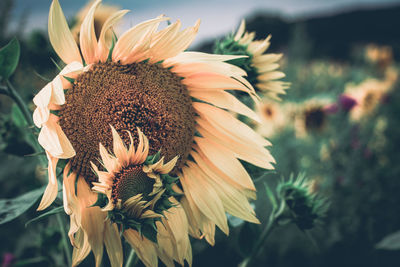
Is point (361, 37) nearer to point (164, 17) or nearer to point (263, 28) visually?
point (263, 28)

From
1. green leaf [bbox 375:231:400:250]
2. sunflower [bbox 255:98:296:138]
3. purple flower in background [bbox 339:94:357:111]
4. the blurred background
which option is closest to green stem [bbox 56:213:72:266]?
the blurred background

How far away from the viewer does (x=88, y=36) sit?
528mm

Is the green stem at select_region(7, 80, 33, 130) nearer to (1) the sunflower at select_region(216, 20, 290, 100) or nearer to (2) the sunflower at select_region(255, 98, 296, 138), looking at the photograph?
(1) the sunflower at select_region(216, 20, 290, 100)

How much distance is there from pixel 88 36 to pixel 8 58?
19cm

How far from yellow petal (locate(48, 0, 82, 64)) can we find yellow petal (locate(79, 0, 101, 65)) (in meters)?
0.02

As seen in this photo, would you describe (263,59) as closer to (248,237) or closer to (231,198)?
(231,198)

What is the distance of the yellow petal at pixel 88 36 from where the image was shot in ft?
1.70

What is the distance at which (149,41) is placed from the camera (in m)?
0.55

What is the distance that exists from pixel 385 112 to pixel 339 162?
147 cm

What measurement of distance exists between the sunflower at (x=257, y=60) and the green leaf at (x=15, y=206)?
1.62 feet

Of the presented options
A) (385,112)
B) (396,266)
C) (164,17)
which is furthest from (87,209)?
(385,112)

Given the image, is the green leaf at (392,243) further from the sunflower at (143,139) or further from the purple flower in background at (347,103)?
the purple flower in background at (347,103)

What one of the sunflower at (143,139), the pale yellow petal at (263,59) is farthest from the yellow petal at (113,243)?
the pale yellow petal at (263,59)

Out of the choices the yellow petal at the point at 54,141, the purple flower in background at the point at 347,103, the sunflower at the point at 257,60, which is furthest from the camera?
the purple flower in background at the point at 347,103
